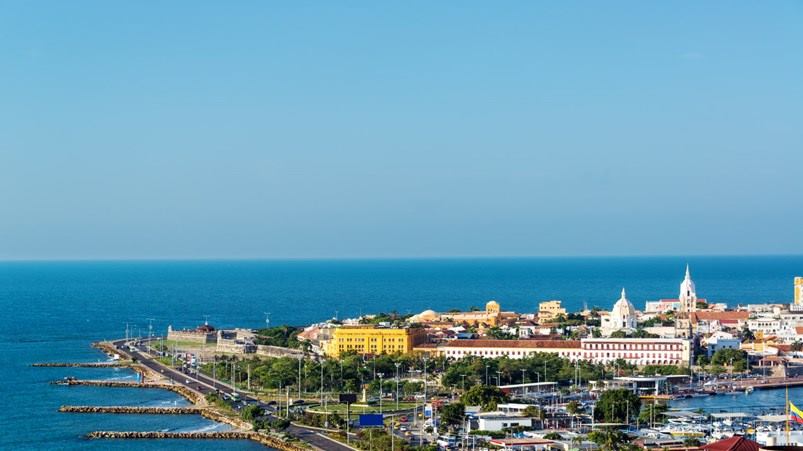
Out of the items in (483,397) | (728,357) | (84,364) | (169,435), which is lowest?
(169,435)

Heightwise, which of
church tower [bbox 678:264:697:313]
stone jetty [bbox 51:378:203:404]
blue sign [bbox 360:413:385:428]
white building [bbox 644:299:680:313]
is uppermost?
church tower [bbox 678:264:697:313]

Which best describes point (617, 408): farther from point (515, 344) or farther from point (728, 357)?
point (728, 357)

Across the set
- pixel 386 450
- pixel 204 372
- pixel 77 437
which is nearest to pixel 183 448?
pixel 77 437

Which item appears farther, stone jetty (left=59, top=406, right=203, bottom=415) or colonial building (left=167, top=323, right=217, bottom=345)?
colonial building (left=167, top=323, right=217, bottom=345)

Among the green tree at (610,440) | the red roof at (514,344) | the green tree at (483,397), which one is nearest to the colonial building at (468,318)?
the red roof at (514,344)

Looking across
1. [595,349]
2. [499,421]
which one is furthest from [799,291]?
[499,421]

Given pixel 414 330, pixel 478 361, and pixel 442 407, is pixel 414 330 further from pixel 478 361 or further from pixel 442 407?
pixel 442 407

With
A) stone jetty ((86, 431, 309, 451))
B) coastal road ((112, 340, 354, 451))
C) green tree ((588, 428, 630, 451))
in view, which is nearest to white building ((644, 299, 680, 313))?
coastal road ((112, 340, 354, 451))

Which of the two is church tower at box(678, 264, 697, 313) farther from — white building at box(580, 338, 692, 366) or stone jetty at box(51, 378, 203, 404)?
stone jetty at box(51, 378, 203, 404)
